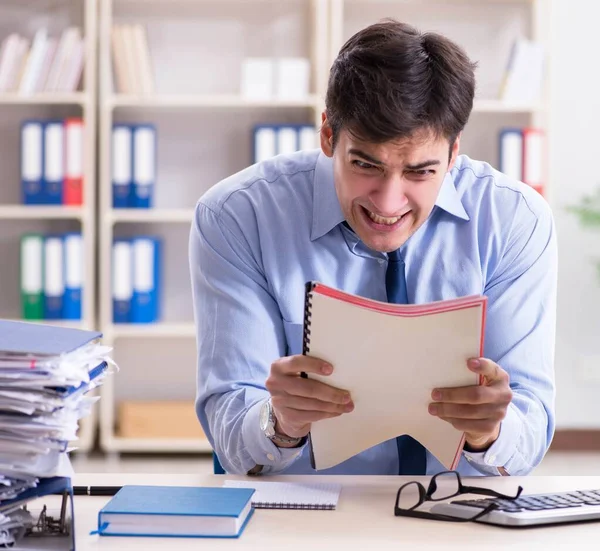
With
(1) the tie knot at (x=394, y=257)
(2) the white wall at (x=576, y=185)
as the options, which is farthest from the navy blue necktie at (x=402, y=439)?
(2) the white wall at (x=576, y=185)

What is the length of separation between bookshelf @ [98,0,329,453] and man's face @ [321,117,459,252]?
263cm

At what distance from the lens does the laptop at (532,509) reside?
1213 mm

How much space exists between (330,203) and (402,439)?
16.4 inches

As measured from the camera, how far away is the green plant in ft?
13.1

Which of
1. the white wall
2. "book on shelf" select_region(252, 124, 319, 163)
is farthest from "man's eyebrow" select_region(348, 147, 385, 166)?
the white wall

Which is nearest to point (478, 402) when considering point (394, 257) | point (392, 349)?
point (392, 349)

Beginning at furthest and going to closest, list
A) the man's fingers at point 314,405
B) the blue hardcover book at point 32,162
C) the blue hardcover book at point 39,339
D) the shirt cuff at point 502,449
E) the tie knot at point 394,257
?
1. the blue hardcover book at point 32,162
2. the tie knot at point 394,257
3. the shirt cuff at point 502,449
4. the man's fingers at point 314,405
5. the blue hardcover book at point 39,339

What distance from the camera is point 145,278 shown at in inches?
158

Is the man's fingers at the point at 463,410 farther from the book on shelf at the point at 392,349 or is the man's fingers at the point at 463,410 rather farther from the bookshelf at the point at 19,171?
the bookshelf at the point at 19,171

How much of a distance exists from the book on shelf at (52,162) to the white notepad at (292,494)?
2799 mm

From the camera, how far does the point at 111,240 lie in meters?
4.13

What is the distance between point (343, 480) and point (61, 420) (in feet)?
1.55

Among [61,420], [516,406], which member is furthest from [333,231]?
[61,420]

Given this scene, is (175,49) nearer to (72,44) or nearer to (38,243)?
(72,44)
